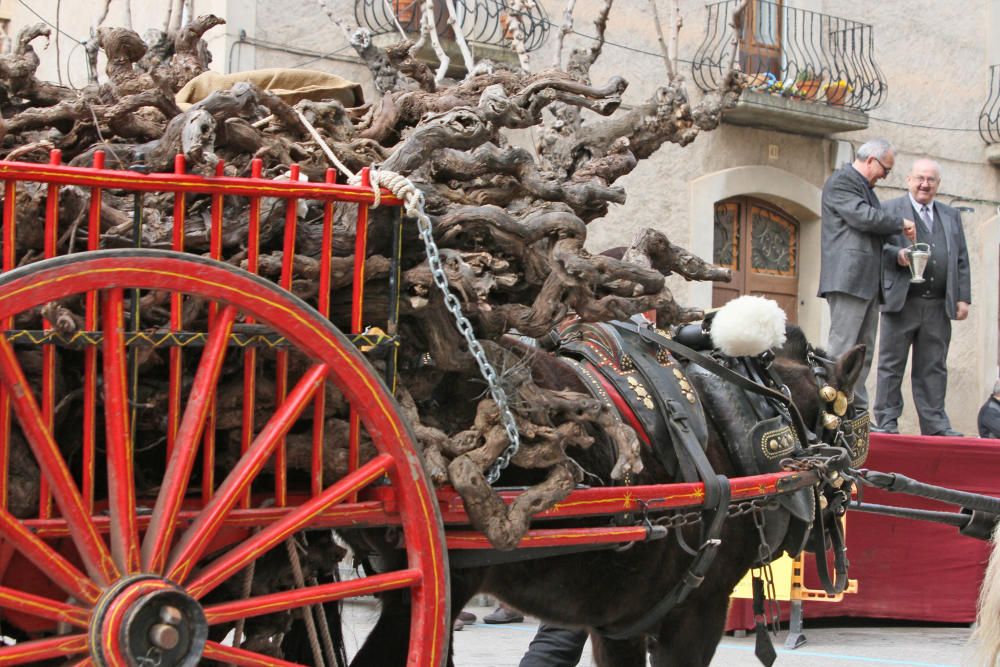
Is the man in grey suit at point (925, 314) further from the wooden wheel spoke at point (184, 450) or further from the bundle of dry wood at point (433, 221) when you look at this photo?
the wooden wheel spoke at point (184, 450)

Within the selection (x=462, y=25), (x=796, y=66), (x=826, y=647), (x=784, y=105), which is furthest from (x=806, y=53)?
(x=826, y=647)

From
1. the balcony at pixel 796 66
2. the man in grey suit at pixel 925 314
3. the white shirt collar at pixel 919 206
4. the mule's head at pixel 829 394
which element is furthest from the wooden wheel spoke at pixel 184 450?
the balcony at pixel 796 66

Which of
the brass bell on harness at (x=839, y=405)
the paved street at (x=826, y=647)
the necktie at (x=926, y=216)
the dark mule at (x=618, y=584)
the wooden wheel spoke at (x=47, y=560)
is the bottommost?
the paved street at (x=826, y=647)

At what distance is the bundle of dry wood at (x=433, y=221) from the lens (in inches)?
115

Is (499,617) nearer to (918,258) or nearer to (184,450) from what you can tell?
(918,258)

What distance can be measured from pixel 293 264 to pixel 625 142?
4.26ft

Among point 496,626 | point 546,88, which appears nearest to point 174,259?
point 546,88

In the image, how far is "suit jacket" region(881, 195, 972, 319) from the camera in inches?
314

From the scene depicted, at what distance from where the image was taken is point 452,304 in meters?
3.05

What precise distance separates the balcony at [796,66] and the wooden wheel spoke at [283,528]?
944 centimetres

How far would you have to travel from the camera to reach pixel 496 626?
7562mm

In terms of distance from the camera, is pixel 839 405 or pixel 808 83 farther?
pixel 808 83

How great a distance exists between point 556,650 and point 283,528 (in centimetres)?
243

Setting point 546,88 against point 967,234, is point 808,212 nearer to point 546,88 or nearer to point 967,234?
point 967,234
